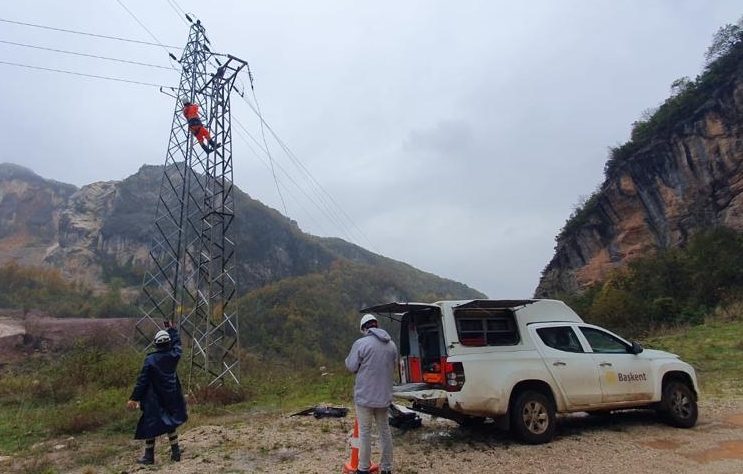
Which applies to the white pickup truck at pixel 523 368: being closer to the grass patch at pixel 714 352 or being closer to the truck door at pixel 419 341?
the truck door at pixel 419 341

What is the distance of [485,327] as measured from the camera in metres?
7.70

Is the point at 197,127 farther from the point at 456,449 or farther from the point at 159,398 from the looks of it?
the point at 456,449

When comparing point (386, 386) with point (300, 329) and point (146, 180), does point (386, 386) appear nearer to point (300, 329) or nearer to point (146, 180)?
point (300, 329)

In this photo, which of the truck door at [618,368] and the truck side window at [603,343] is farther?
the truck side window at [603,343]

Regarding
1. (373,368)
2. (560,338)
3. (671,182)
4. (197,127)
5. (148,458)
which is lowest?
(148,458)

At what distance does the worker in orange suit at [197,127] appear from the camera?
16.6 m

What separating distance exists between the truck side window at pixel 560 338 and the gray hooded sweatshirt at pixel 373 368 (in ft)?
10.0

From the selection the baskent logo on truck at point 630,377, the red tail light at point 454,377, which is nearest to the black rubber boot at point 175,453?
the red tail light at point 454,377

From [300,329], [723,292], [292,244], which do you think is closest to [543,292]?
[723,292]

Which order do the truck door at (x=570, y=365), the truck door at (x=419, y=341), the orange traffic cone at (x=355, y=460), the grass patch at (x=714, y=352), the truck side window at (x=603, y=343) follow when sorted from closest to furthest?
the orange traffic cone at (x=355, y=460), the truck door at (x=570, y=365), the truck door at (x=419, y=341), the truck side window at (x=603, y=343), the grass patch at (x=714, y=352)

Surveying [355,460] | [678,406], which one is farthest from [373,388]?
[678,406]

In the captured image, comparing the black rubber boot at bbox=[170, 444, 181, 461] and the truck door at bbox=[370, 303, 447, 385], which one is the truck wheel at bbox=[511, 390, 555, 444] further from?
the black rubber boot at bbox=[170, 444, 181, 461]

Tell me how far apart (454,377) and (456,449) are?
1.05 meters

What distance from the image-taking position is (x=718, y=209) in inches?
1293
